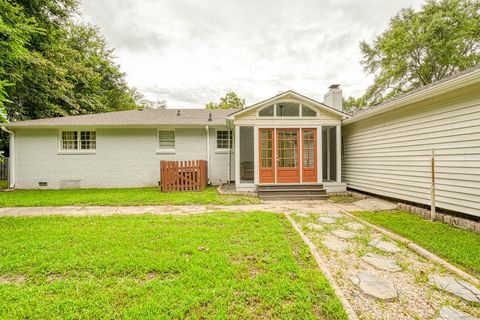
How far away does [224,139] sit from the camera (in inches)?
427

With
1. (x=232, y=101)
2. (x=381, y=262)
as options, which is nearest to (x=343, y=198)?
(x=381, y=262)

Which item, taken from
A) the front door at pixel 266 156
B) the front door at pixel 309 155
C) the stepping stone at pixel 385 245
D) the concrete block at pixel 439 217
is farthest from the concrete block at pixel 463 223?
the front door at pixel 266 156

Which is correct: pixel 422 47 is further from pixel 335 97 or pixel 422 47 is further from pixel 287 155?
pixel 287 155

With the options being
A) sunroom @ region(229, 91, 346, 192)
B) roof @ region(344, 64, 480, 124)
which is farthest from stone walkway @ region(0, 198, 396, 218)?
roof @ region(344, 64, 480, 124)

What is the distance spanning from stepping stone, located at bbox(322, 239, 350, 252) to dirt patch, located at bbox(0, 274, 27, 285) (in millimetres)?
3966

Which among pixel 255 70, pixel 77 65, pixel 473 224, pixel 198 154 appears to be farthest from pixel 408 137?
pixel 77 65

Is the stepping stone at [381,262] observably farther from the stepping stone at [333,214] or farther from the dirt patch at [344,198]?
the dirt patch at [344,198]

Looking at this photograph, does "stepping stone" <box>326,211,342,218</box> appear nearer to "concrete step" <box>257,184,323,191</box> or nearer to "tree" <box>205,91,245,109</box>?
"concrete step" <box>257,184,323,191</box>

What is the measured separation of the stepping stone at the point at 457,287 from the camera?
218 centimetres

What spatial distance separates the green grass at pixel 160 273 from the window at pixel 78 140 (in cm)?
678

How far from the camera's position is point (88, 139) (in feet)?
33.9

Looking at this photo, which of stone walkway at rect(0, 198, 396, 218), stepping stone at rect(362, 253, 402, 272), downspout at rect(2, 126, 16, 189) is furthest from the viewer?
downspout at rect(2, 126, 16, 189)

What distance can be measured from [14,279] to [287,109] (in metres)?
8.18

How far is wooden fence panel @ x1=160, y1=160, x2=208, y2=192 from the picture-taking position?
8.63m
